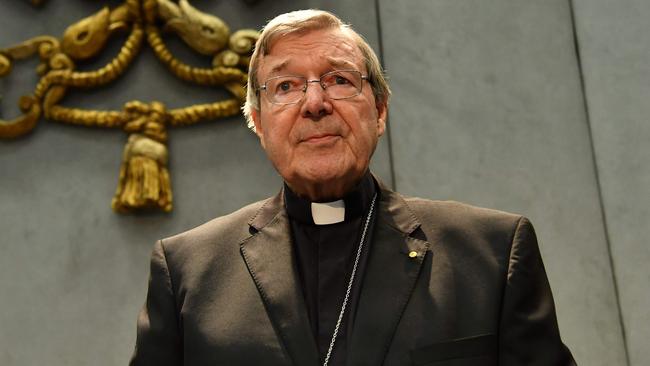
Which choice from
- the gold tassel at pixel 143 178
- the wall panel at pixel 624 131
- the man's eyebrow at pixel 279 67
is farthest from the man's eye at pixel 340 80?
the wall panel at pixel 624 131

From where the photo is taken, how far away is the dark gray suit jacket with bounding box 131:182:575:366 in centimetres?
152

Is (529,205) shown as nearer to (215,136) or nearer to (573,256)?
(573,256)

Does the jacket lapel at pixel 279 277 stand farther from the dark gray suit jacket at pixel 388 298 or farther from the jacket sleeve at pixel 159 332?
the jacket sleeve at pixel 159 332

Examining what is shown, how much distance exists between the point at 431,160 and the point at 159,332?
113 centimetres

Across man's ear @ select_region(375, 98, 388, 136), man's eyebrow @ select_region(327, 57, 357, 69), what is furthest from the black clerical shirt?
man's eyebrow @ select_region(327, 57, 357, 69)

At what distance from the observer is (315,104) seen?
5.45 ft

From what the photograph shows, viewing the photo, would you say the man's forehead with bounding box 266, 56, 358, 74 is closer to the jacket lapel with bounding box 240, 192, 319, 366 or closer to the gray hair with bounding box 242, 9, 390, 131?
the gray hair with bounding box 242, 9, 390, 131

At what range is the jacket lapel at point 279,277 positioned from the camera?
60.8 inches

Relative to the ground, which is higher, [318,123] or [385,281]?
[318,123]

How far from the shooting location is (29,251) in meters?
2.55

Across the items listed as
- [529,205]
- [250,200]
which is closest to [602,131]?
[529,205]

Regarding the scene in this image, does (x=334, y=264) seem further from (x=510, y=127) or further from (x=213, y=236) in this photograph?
(x=510, y=127)

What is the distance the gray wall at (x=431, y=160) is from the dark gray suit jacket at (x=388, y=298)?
2.64 ft

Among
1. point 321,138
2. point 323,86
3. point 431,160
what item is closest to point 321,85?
point 323,86
